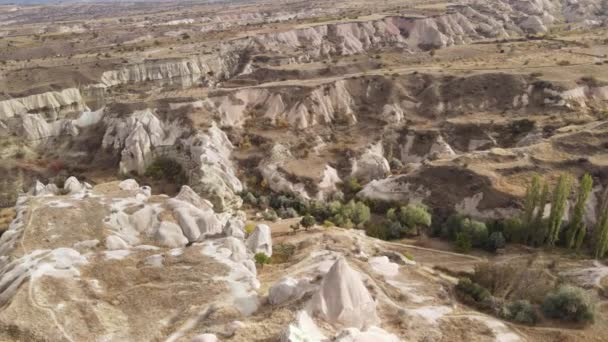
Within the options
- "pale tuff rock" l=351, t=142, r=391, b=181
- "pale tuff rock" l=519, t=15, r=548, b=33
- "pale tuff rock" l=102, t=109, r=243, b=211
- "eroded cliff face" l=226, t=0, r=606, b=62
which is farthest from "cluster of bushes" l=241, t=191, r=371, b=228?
"pale tuff rock" l=519, t=15, r=548, b=33

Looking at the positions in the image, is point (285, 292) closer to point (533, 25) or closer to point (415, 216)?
point (415, 216)

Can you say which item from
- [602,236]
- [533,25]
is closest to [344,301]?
[602,236]

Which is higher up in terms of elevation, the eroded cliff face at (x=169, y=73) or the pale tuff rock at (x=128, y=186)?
the eroded cliff face at (x=169, y=73)

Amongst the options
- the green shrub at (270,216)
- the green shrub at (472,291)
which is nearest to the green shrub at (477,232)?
the green shrub at (472,291)

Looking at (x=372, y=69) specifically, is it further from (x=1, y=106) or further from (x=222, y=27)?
(x=222, y=27)

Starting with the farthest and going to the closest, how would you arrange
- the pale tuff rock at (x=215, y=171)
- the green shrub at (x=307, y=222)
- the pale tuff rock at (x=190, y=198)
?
1. the pale tuff rock at (x=215, y=171)
2. the green shrub at (x=307, y=222)
3. the pale tuff rock at (x=190, y=198)

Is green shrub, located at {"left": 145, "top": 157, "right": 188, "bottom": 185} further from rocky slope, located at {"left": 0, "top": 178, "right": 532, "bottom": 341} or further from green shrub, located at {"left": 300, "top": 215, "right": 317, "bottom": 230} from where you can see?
rocky slope, located at {"left": 0, "top": 178, "right": 532, "bottom": 341}

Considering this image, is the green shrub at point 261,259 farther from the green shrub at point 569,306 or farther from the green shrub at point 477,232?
the green shrub at point 569,306
